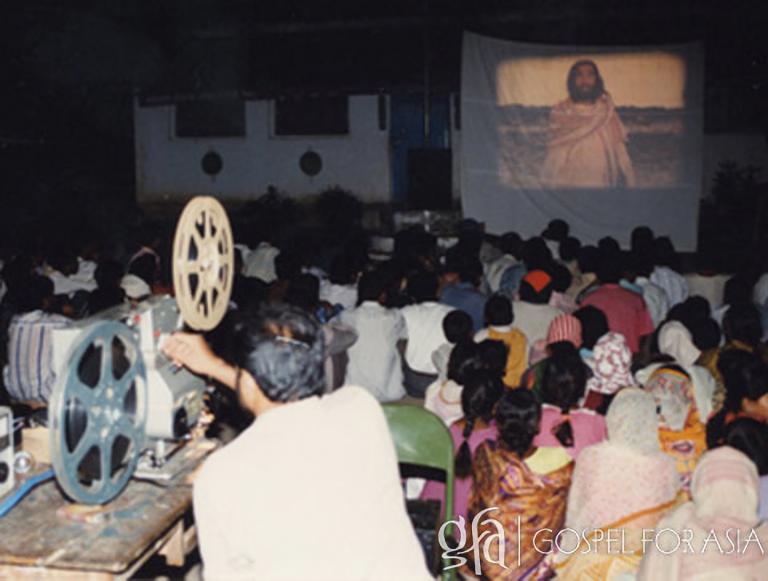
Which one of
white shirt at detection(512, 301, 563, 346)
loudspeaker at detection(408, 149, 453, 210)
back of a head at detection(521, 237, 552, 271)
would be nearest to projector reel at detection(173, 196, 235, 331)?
white shirt at detection(512, 301, 563, 346)

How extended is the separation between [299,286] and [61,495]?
2.32 m

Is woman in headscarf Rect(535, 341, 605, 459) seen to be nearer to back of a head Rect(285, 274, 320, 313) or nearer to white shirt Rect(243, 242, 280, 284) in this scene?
back of a head Rect(285, 274, 320, 313)

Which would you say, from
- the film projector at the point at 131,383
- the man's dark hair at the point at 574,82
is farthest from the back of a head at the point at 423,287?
the man's dark hair at the point at 574,82

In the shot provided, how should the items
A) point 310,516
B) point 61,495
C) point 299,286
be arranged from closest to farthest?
point 310,516
point 61,495
point 299,286

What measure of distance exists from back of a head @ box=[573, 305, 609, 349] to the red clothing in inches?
18.3

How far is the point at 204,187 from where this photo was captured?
13219 millimetres

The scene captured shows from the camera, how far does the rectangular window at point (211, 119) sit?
13016 mm

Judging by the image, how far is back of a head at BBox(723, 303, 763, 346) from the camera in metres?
3.94

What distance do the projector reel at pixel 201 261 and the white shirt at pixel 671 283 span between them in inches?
143

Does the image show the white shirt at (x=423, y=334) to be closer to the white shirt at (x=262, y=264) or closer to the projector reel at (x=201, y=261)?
the projector reel at (x=201, y=261)

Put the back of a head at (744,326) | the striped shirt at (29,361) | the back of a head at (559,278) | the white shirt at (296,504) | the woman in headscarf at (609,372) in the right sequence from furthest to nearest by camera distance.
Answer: the back of a head at (559,278) < the striped shirt at (29,361) < the back of a head at (744,326) < the woman in headscarf at (609,372) < the white shirt at (296,504)

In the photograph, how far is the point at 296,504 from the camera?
178 centimetres

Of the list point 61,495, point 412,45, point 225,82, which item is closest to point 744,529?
point 61,495

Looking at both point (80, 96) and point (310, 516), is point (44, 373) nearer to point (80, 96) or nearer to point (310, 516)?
point (310, 516)
